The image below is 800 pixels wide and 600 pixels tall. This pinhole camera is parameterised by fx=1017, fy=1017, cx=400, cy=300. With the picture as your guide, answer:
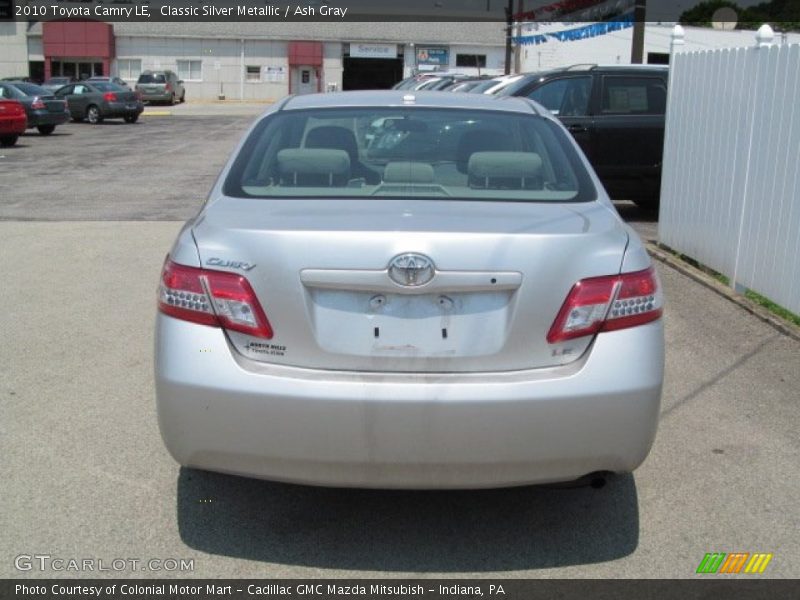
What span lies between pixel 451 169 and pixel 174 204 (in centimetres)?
942

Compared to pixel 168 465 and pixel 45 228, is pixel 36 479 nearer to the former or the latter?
pixel 168 465

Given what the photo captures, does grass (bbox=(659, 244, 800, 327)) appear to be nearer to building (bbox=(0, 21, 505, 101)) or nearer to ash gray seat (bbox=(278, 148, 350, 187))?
ash gray seat (bbox=(278, 148, 350, 187))

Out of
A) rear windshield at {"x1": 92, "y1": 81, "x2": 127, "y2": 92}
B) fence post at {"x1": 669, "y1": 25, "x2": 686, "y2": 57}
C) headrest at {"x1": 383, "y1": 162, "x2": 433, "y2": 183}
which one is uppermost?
fence post at {"x1": 669, "y1": 25, "x2": 686, "y2": 57}

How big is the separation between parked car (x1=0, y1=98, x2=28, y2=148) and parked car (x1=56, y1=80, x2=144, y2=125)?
12.5 metres

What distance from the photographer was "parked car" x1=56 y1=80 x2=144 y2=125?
1446 inches

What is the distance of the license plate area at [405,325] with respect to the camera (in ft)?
11.1

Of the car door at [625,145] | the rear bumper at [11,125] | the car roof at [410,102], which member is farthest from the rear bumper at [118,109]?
the car roof at [410,102]

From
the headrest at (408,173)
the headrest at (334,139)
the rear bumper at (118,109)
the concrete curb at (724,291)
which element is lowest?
the rear bumper at (118,109)

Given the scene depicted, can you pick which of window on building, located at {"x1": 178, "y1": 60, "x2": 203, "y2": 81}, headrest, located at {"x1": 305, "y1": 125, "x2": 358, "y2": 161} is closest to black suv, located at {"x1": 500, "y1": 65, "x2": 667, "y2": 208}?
headrest, located at {"x1": 305, "y1": 125, "x2": 358, "y2": 161}

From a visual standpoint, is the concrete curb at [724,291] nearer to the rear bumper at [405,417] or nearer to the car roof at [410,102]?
the car roof at [410,102]

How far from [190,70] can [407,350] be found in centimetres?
6050

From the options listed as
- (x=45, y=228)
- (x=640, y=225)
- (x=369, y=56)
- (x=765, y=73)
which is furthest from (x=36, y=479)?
(x=369, y=56)

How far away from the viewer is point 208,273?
347 cm

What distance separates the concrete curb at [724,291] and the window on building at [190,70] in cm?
5416
